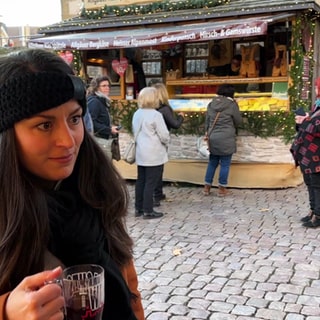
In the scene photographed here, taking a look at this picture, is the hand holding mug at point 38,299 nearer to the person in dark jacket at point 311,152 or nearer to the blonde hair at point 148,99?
the person in dark jacket at point 311,152

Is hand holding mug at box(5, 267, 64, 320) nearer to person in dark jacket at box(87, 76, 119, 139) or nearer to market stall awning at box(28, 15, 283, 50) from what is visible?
person in dark jacket at box(87, 76, 119, 139)

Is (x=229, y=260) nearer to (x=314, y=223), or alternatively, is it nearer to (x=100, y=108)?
Answer: (x=314, y=223)

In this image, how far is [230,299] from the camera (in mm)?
3896

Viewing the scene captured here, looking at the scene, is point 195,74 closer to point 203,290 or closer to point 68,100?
point 203,290

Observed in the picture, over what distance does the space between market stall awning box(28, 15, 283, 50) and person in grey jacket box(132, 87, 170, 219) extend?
67.4 inches

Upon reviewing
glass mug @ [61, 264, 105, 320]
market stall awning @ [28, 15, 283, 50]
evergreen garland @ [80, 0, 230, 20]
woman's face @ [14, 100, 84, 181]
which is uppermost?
evergreen garland @ [80, 0, 230, 20]

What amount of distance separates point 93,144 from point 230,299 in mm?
2808

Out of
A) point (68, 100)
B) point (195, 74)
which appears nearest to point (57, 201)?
point (68, 100)

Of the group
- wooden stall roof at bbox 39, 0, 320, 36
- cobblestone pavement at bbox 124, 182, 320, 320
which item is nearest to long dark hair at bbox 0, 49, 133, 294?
cobblestone pavement at bbox 124, 182, 320, 320

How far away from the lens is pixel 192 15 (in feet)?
28.1

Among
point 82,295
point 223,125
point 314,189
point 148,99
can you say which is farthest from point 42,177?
point 223,125

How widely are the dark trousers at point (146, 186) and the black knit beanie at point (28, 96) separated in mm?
5195

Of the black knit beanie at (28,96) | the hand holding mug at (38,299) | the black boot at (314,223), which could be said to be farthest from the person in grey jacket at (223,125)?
the hand holding mug at (38,299)

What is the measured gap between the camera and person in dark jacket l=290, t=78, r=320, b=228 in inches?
221
